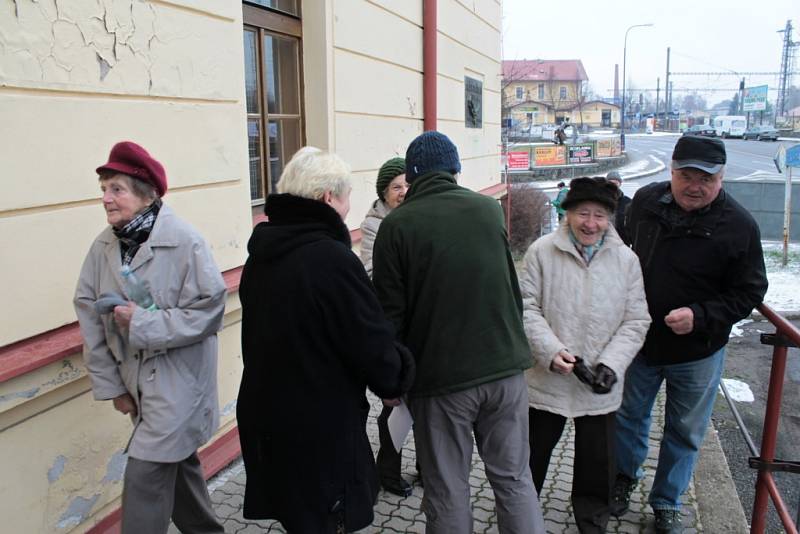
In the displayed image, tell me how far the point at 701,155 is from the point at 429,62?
4.12m

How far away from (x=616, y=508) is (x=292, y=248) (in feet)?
7.10

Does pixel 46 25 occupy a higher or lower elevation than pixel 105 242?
higher

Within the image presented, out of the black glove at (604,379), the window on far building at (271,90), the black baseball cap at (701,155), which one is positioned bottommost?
the black glove at (604,379)

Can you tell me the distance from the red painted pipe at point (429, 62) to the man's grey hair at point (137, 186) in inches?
180

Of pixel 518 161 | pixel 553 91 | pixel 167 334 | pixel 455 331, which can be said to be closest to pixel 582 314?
pixel 455 331

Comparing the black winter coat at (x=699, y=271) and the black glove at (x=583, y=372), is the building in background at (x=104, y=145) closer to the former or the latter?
the black glove at (x=583, y=372)

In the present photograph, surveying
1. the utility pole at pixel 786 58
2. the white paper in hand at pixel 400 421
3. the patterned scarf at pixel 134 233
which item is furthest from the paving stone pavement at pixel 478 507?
the utility pole at pixel 786 58

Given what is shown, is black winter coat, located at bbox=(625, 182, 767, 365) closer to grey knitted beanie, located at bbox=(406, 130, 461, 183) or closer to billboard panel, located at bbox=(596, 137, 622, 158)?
grey knitted beanie, located at bbox=(406, 130, 461, 183)

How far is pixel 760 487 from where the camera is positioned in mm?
2859

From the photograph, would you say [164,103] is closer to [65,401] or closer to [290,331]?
[65,401]

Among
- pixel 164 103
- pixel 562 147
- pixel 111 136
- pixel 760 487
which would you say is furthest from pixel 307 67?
pixel 562 147

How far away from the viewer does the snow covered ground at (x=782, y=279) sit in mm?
9602

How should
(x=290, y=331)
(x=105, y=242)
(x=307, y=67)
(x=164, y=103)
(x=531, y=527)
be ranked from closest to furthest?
(x=290, y=331) → (x=105, y=242) → (x=531, y=527) → (x=164, y=103) → (x=307, y=67)

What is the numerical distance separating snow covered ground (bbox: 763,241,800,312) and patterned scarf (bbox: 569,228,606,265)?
7.52 m
